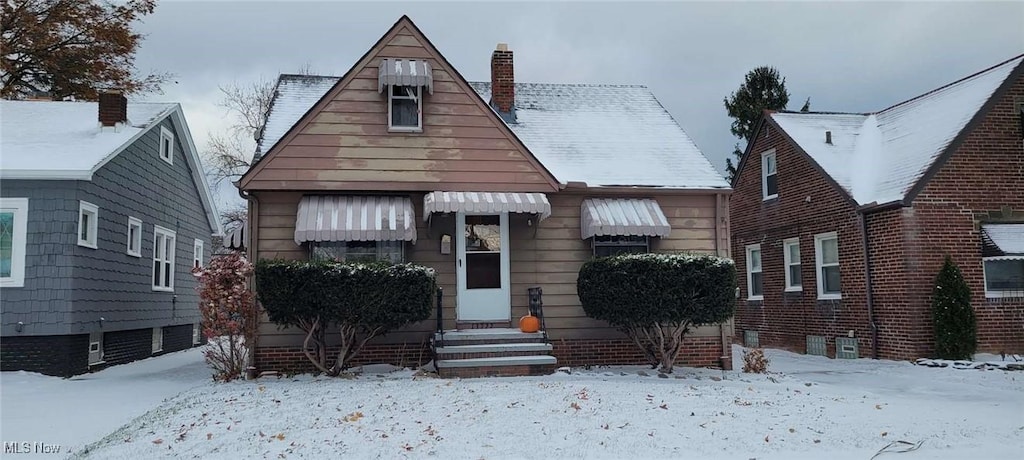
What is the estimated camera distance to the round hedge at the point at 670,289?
11.6 metres

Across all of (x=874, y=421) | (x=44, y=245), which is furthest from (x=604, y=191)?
(x=44, y=245)

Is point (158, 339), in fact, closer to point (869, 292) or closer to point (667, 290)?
point (667, 290)

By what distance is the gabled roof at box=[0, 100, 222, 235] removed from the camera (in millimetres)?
13141

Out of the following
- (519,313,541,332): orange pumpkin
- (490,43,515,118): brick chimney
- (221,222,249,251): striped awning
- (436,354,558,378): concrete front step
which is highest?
(490,43,515,118): brick chimney

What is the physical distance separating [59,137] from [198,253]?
7206 mm

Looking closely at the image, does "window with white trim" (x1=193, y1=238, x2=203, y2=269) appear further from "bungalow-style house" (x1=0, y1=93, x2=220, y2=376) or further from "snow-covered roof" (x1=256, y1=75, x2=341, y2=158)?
"snow-covered roof" (x1=256, y1=75, x2=341, y2=158)

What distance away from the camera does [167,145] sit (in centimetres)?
1859

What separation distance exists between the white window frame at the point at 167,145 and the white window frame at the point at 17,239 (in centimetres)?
521

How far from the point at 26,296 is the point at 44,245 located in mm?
884

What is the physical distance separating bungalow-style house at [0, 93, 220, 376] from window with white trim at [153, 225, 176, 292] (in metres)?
0.03

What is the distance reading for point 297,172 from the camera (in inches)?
486

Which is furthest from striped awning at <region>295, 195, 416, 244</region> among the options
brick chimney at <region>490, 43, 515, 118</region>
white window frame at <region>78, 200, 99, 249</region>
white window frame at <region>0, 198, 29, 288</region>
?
white window frame at <region>0, 198, 29, 288</region>

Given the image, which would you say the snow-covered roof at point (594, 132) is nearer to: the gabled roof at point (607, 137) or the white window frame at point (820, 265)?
the gabled roof at point (607, 137)

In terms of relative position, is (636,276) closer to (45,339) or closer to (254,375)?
(254,375)
